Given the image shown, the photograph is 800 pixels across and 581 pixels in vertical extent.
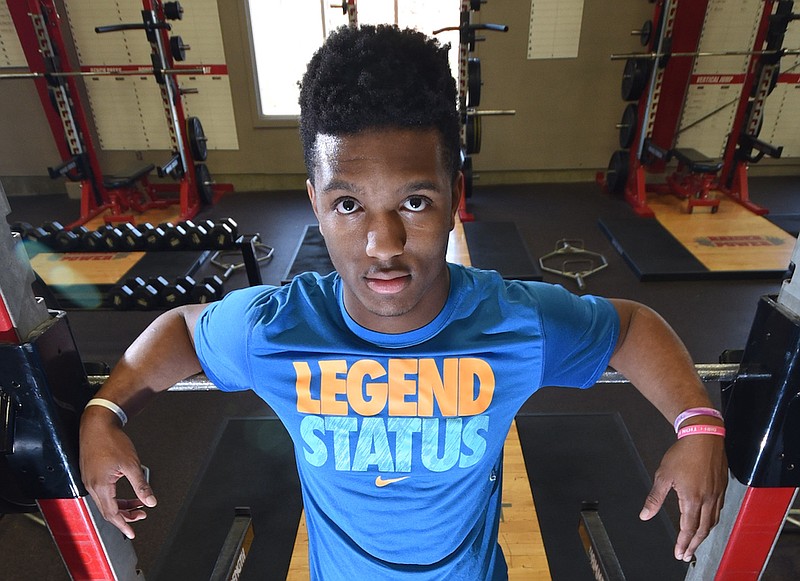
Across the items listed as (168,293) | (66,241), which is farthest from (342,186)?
(66,241)

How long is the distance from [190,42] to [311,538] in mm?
5010

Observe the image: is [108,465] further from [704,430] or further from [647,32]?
[647,32]

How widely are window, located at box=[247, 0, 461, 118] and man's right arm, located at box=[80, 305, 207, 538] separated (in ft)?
13.5

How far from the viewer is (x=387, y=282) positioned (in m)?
0.76

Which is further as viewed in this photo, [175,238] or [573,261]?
[573,261]

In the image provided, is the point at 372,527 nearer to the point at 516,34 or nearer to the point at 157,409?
the point at 157,409

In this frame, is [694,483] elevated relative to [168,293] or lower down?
elevated

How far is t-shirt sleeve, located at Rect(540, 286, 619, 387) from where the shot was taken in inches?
33.0

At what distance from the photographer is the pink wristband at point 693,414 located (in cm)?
78

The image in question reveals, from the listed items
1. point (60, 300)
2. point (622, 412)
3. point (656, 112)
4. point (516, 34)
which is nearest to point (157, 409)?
point (60, 300)

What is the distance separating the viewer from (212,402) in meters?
2.49

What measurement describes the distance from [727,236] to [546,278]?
159cm

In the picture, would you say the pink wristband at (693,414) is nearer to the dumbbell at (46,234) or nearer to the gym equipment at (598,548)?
the gym equipment at (598,548)

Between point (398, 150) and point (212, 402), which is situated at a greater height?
point (398, 150)
